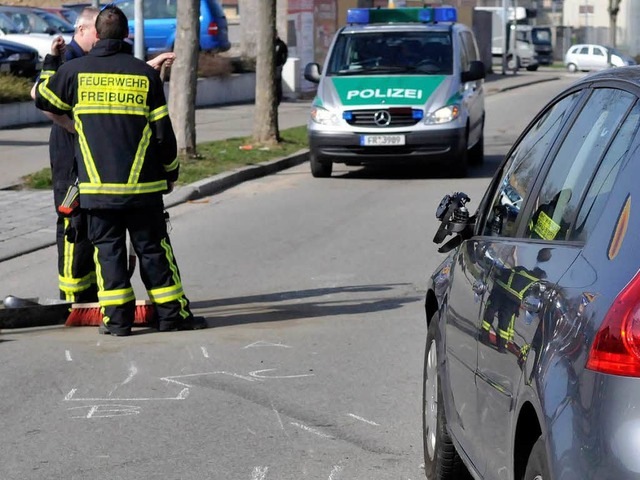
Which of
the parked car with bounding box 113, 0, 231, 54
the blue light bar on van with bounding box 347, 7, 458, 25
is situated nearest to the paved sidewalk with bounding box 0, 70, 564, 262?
the blue light bar on van with bounding box 347, 7, 458, 25

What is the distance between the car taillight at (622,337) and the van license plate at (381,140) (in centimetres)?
1399

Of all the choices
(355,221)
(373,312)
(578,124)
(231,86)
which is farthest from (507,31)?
(578,124)

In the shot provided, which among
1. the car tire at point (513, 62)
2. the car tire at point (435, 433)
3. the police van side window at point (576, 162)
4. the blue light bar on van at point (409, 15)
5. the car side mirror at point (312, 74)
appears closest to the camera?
the police van side window at point (576, 162)

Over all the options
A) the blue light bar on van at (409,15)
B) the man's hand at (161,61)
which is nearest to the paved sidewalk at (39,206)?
the blue light bar on van at (409,15)

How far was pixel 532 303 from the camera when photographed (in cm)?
355

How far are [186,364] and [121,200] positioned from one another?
1.18 meters

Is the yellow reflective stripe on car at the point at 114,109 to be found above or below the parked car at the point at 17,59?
above

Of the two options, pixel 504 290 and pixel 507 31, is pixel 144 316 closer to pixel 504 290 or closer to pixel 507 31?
pixel 504 290

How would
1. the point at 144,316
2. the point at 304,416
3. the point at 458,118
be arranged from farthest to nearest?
the point at 458,118 < the point at 144,316 < the point at 304,416

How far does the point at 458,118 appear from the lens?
1705 cm

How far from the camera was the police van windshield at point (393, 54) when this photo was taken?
706 inches

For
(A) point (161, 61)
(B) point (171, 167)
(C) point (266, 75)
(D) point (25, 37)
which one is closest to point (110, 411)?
(B) point (171, 167)

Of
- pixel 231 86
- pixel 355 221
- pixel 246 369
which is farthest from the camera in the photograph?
pixel 231 86

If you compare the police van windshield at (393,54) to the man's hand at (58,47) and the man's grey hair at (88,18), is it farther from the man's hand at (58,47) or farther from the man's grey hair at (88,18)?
the man's hand at (58,47)
